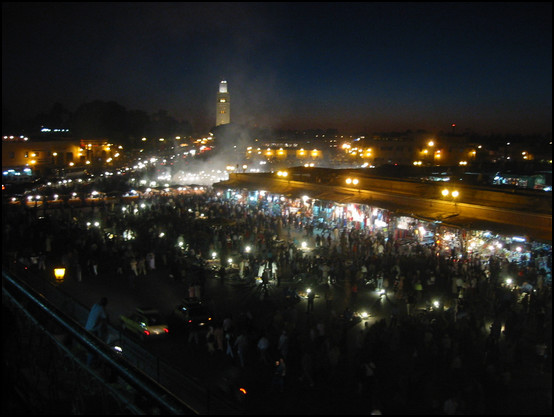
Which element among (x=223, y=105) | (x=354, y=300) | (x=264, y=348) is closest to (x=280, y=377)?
(x=264, y=348)

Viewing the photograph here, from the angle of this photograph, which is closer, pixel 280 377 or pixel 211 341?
pixel 280 377

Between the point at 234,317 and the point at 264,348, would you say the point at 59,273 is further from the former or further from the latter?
the point at 264,348

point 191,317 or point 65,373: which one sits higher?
point 65,373

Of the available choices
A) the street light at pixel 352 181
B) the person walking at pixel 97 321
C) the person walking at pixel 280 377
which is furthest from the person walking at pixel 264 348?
the street light at pixel 352 181

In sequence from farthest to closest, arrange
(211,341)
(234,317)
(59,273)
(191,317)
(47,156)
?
(47,156) < (59,273) < (234,317) < (191,317) < (211,341)

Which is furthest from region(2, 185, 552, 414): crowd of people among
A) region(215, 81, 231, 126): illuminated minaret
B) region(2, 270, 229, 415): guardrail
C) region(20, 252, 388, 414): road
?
region(215, 81, 231, 126): illuminated minaret

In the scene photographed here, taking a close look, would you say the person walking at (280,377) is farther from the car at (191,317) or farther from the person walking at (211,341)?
the car at (191,317)
